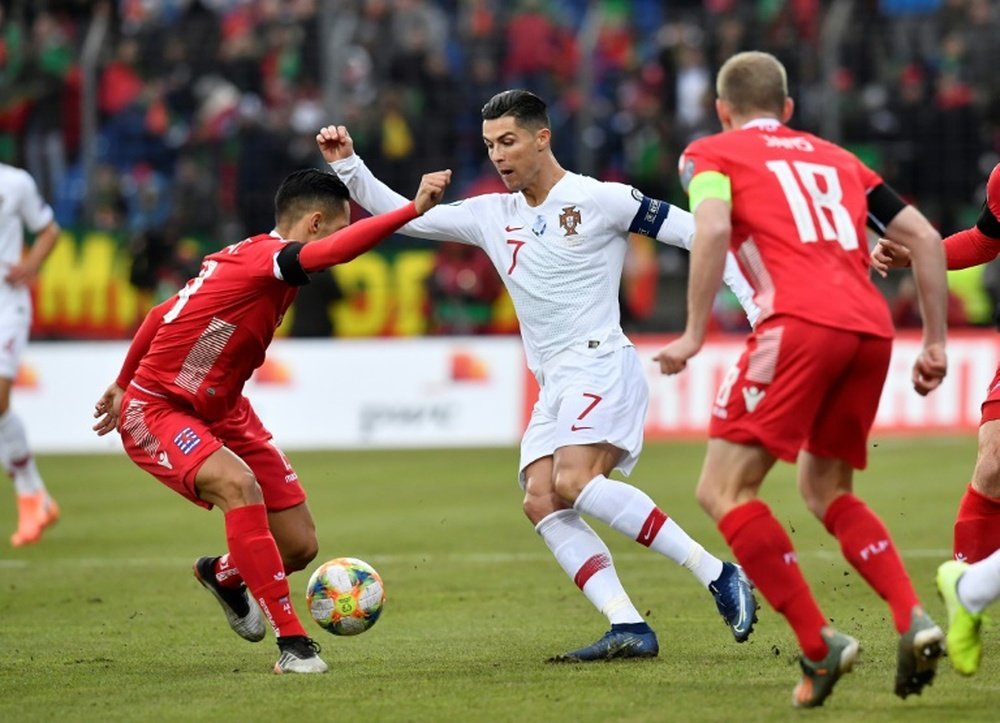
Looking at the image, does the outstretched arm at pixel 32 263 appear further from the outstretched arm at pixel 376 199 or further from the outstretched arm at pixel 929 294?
the outstretched arm at pixel 929 294

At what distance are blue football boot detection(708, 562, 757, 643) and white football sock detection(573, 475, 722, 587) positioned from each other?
0.04 meters

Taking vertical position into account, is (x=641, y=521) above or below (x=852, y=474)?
below

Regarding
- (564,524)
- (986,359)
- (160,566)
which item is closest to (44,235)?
(160,566)

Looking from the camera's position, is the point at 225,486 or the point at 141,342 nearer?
the point at 225,486

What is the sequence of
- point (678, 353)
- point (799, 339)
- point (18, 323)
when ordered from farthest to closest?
point (18, 323)
point (799, 339)
point (678, 353)

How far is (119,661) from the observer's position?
7742mm

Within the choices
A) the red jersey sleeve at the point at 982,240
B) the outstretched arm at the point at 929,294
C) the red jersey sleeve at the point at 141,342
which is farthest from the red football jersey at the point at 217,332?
the red jersey sleeve at the point at 982,240

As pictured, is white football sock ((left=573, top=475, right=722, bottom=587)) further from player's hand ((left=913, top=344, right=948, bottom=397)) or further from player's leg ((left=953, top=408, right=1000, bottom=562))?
player's hand ((left=913, top=344, right=948, bottom=397))

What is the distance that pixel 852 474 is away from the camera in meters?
6.24

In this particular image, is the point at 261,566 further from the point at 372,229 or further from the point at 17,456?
the point at 17,456

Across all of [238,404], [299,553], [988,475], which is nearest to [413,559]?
[299,553]

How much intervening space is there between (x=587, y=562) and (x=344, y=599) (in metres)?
1.09

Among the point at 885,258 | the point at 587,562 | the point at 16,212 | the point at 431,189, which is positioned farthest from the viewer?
the point at 16,212

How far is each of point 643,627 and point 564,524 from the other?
58cm
